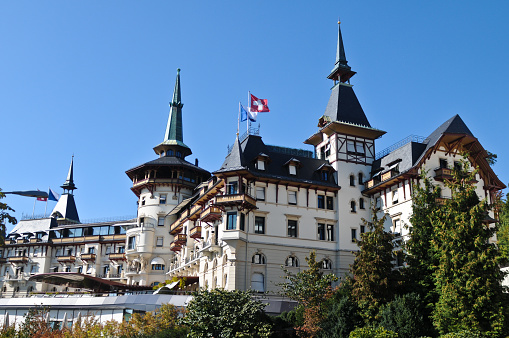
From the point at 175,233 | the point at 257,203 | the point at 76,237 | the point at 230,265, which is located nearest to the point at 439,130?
the point at 257,203

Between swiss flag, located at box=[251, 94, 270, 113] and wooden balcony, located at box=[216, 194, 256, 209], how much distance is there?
33.6 ft

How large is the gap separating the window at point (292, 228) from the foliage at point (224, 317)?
67.0 feet

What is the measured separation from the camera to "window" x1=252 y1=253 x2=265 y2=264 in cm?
5311

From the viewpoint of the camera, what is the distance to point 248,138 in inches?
2331

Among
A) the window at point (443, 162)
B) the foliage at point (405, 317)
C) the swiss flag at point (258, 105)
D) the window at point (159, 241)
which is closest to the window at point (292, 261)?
the swiss flag at point (258, 105)

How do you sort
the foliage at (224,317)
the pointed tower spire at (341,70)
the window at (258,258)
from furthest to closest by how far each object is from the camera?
the pointed tower spire at (341,70), the window at (258,258), the foliage at (224,317)

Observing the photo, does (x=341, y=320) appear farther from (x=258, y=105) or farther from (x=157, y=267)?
(x=157, y=267)

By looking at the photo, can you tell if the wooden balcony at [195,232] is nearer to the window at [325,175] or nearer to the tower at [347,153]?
the window at [325,175]

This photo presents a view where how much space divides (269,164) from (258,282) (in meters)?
12.4

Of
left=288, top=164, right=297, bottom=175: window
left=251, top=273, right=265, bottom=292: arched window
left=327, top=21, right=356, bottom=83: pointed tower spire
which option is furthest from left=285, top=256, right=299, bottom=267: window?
left=327, top=21, right=356, bottom=83: pointed tower spire

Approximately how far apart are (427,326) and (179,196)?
161ft

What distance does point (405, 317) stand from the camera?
112ft

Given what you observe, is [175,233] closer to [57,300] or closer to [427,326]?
[57,300]

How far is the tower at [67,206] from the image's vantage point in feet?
359
